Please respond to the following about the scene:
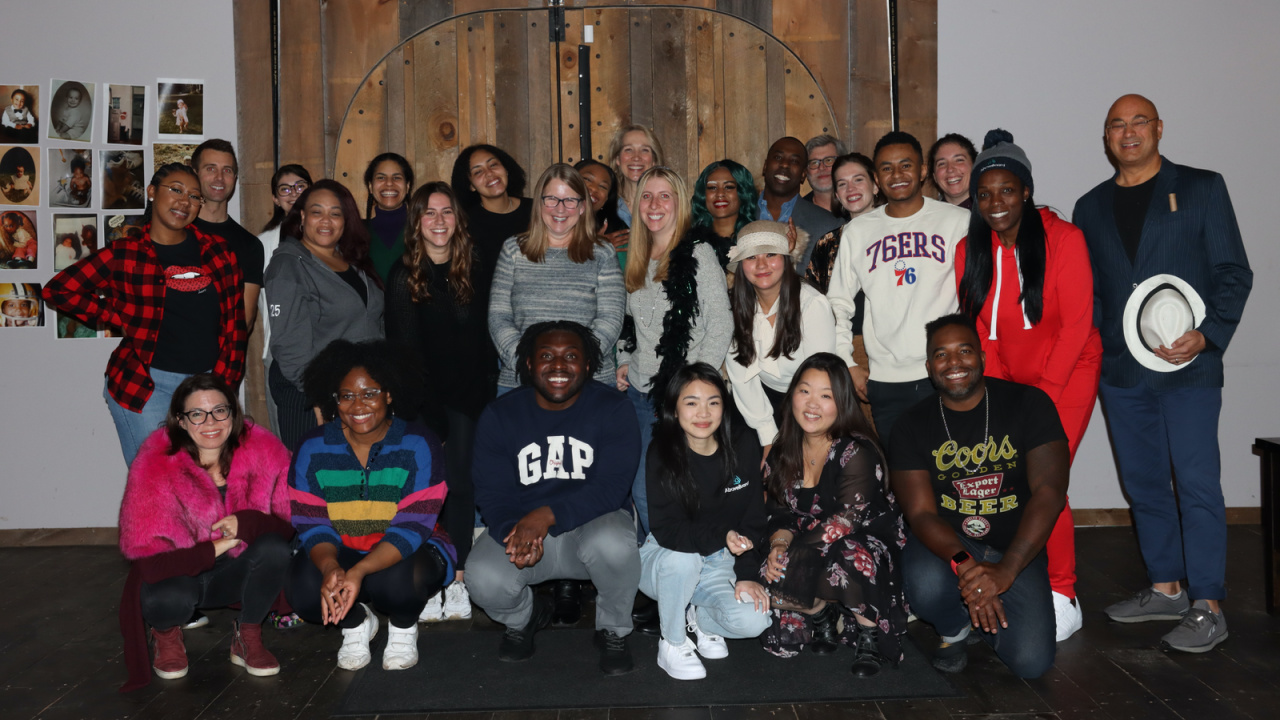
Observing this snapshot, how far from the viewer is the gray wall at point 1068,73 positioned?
475 cm

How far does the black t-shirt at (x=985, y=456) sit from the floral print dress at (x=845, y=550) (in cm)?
17

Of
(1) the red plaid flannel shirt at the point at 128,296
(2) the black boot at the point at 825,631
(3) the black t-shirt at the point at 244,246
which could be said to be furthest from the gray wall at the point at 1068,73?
(2) the black boot at the point at 825,631

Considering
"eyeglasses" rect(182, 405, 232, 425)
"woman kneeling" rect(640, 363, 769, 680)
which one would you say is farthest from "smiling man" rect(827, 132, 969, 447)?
"eyeglasses" rect(182, 405, 232, 425)

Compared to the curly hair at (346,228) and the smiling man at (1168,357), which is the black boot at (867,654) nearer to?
the smiling man at (1168,357)

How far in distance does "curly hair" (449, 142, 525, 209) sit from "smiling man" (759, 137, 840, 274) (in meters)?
1.12

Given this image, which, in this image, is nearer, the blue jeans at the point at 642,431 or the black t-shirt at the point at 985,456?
the black t-shirt at the point at 985,456

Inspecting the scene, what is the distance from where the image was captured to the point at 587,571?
10.8 feet

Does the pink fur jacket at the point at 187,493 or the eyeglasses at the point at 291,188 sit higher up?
the eyeglasses at the point at 291,188

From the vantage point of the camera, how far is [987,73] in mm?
4781

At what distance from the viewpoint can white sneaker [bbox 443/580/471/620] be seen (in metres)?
3.67

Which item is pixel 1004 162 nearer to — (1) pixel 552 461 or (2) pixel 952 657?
(2) pixel 952 657

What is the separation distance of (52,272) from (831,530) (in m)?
4.20

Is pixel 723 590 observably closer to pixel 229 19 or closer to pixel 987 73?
pixel 987 73

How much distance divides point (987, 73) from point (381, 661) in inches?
158
